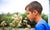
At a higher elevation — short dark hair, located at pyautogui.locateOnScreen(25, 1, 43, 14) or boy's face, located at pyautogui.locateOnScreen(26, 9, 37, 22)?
short dark hair, located at pyautogui.locateOnScreen(25, 1, 43, 14)

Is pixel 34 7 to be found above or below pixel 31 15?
above

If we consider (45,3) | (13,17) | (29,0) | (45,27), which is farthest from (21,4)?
(45,27)

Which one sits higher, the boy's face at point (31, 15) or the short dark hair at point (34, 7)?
the short dark hair at point (34, 7)

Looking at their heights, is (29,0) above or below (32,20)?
above

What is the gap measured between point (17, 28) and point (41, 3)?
25.9 inches

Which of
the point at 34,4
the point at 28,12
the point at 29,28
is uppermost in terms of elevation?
the point at 34,4

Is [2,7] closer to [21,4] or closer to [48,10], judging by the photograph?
[21,4]

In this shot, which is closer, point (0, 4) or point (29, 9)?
point (29, 9)

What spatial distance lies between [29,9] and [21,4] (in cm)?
26

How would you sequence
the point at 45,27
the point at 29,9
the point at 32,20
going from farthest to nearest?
1. the point at 32,20
2. the point at 29,9
3. the point at 45,27

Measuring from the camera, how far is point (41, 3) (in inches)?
78.0

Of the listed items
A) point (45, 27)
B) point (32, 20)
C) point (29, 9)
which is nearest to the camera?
point (45, 27)

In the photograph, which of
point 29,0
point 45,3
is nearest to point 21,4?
point 29,0

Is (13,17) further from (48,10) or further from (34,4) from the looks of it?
(48,10)
